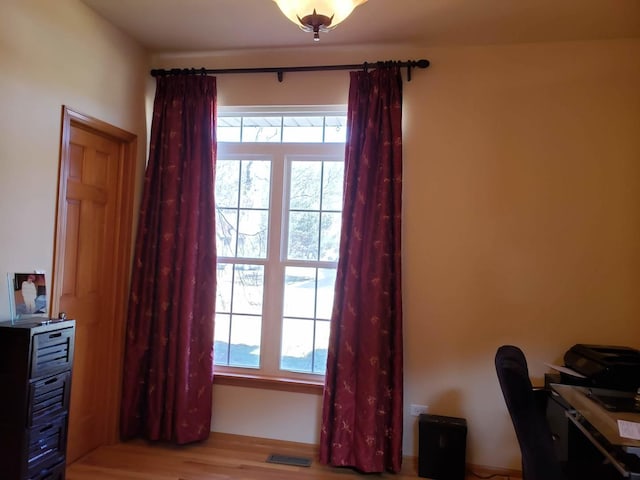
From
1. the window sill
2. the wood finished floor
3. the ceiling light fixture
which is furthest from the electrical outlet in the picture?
the ceiling light fixture

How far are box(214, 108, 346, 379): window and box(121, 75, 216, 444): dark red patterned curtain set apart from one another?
228 millimetres

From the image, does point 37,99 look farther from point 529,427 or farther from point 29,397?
point 529,427

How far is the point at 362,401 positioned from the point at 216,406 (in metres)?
1.12

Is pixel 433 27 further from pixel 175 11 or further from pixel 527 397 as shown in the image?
pixel 527 397

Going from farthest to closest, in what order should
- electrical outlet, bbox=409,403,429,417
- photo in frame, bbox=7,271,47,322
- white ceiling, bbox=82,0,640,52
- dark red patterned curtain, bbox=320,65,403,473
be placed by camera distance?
1. electrical outlet, bbox=409,403,429,417
2. dark red patterned curtain, bbox=320,65,403,473
3. white ceiling, bbox=82,0,640,52
4. photo in frame, bbox=7,271,47,322

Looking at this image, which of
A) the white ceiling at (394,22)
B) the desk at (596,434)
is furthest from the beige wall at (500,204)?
the desk at (596,434)

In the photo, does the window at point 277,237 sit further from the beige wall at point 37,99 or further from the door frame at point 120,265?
the beige wall at point 37,99

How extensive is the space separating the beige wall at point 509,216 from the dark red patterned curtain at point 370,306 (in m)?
0.17

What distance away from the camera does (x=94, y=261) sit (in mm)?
2980

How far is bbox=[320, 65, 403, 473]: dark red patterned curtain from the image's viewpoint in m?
2.82

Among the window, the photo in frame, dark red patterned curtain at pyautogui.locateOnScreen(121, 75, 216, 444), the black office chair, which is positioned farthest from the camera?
the window

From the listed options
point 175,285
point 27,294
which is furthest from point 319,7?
point 175,285

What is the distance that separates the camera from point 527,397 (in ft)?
5.82

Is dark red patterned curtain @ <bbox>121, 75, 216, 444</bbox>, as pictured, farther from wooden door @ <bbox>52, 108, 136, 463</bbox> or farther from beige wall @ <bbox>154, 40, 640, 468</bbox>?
beige wall @ <bbox>154, 40, 640, 468</bbox>
